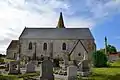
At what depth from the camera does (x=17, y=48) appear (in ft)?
213

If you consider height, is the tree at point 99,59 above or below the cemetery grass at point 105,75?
above

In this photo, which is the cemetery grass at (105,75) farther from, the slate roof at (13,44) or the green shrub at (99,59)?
the slate roof at (13,44)

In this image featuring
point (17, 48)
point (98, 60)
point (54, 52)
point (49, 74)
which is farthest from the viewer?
point (17, 48)

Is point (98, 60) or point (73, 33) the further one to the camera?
point (73, 33)

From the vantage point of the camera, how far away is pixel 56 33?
63.0 m

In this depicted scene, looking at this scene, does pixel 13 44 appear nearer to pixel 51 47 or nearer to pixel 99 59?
pixel 51 47

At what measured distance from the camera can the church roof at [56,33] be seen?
6066 centimetres

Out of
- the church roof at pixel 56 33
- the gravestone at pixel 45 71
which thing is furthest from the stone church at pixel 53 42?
the gravestone at pixel 45 71

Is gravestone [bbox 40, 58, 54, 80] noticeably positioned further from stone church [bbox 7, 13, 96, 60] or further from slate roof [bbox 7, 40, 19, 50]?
slate roof [bbox 7, 40, 19, 50]

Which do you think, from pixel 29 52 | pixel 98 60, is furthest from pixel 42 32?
pixel 98 60

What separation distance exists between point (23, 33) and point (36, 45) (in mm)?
5271

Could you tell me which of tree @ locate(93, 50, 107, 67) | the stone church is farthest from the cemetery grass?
the stone church

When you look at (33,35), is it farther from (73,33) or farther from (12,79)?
(12,79)

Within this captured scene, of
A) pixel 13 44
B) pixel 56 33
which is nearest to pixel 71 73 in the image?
pixel 56 33
